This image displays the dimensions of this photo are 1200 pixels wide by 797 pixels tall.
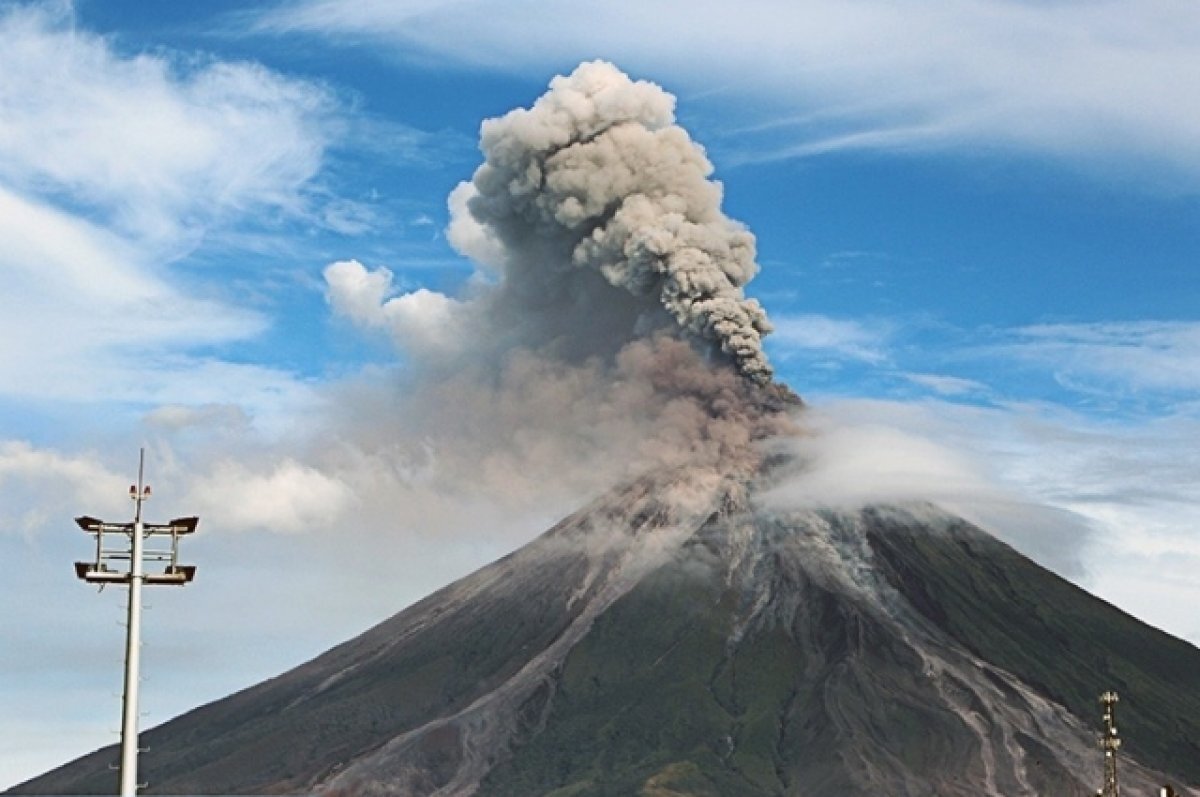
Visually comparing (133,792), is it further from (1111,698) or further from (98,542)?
(1111,698)

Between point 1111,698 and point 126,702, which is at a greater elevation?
point 1111,698

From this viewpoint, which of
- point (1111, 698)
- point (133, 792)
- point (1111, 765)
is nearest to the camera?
point (133, 792)

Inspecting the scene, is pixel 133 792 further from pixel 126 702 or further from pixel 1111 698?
pixel 1111 698

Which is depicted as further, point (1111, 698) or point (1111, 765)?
point (1111, 698)

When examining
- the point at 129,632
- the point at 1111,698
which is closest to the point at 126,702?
the point at 129,632

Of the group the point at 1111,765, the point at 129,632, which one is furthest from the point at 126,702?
the point at 1111,765

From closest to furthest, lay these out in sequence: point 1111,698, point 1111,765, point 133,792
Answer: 1. point 133,792
2. point 1111,765
3. point 1111,698

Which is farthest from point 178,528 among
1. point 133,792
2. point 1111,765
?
point 1111,765

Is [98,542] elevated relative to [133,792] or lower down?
elevated
